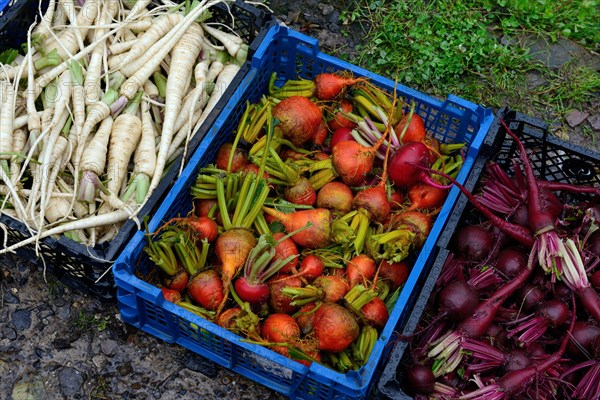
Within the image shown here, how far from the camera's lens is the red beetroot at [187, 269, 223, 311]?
3.03m

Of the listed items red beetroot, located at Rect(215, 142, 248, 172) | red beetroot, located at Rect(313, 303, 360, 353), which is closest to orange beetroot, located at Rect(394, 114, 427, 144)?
red beetroot, located at Rect(215, 142, 248, 172)

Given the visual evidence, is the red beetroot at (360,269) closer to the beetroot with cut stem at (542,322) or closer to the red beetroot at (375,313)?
the red beetroot at (375,313)

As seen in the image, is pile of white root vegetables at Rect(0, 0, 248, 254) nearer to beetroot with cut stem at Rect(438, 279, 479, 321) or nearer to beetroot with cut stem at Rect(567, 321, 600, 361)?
beetroot with cut stem at Rect(438, 279, 479, 321)

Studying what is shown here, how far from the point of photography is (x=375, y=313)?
120 inches

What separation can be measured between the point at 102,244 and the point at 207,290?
0.55 metres

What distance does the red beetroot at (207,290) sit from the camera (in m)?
3.03

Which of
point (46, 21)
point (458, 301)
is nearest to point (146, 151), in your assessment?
point (46, 21)

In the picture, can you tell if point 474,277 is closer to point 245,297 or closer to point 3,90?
point 245,297

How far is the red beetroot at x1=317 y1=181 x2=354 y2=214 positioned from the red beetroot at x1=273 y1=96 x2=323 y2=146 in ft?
1.06

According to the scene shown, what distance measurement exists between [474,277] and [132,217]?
1651 mm

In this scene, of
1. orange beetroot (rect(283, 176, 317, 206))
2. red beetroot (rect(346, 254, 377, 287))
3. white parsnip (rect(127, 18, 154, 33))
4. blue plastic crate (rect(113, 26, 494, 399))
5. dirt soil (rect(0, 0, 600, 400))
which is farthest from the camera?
white parsnip (rect(127, 18, 154, 33))

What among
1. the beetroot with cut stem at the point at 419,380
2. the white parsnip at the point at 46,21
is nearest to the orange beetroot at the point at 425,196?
the beetroot with cut stem at the point at 419,380

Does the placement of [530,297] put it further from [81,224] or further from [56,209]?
[56,209]

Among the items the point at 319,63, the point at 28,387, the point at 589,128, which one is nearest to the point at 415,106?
the point at 319,63
